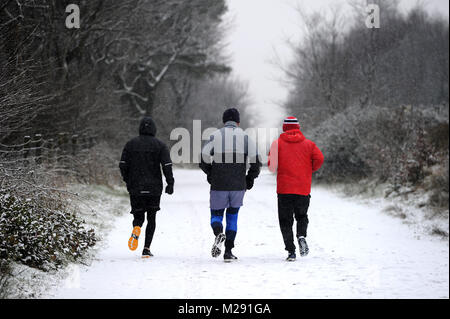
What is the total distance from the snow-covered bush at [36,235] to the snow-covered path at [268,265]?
332 millimetres

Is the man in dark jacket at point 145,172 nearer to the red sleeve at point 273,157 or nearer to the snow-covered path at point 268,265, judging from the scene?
the snow-covered path at point 268,265

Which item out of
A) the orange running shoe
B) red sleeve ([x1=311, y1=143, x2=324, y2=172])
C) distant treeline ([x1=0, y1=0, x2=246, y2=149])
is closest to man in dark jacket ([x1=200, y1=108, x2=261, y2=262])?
red sleeve ([x1=311, y1=143, x2=324, y2=172])

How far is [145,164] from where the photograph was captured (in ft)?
24.9

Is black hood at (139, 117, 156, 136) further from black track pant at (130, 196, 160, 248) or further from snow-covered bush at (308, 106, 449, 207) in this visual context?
snow-covered bush at (308, 106, 449, 207)

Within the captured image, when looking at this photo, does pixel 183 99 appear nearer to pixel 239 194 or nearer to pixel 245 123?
pixel 245 123

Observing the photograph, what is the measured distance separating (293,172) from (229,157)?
0.95 m

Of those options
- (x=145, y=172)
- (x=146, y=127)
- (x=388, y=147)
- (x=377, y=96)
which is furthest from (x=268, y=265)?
(x=377, y=96)

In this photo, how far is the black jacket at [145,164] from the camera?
7578mm

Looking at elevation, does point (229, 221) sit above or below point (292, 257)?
above

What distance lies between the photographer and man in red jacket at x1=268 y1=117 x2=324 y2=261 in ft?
25.1

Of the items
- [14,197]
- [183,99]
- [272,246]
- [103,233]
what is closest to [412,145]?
[272,246]

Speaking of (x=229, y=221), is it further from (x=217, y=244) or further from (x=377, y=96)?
(x=377, y=96)

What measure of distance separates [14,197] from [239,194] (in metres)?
2.88

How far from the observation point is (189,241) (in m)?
9.28
